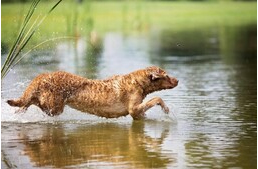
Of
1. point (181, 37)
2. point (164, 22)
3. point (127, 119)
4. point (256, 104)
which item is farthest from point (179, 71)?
point (164, 22)

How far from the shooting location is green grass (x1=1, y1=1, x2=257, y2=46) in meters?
27.5

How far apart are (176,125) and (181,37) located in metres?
17.1

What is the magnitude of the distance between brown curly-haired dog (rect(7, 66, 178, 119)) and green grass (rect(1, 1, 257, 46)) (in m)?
11.7

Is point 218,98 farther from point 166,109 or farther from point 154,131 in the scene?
point 154,131

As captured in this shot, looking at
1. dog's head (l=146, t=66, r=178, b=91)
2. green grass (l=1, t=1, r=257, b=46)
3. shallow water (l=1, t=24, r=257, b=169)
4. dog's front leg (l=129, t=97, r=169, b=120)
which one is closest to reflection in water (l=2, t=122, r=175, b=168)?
shallow water (l=1, t=24, r=257, b=169)

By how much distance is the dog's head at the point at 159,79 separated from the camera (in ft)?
38.7

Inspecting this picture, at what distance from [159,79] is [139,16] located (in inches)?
1036

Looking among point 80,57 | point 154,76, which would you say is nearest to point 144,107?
point 154,76

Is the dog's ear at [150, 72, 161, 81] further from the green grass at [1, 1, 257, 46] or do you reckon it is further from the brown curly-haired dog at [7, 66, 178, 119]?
the green grass at [1, 1, 257, 46]

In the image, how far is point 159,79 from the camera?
1183 cm

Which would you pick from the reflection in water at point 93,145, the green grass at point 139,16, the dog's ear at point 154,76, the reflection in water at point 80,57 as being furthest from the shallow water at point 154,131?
the green grass at point 139,16

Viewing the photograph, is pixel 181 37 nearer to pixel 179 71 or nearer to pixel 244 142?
pixel 179 71

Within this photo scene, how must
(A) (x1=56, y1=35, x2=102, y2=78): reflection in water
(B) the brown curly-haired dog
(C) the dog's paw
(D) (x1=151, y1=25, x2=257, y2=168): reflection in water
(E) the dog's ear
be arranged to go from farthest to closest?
(A) (x1=56, y1=35, x2=102, y2=78): reflection in water → (E) the dog's ear → (C) the dog's paw → (B) the brown curly-haired dog → (D) (x1=151, y1=25, x2=257, y2=168): reflection in water

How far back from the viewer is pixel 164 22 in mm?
38031
